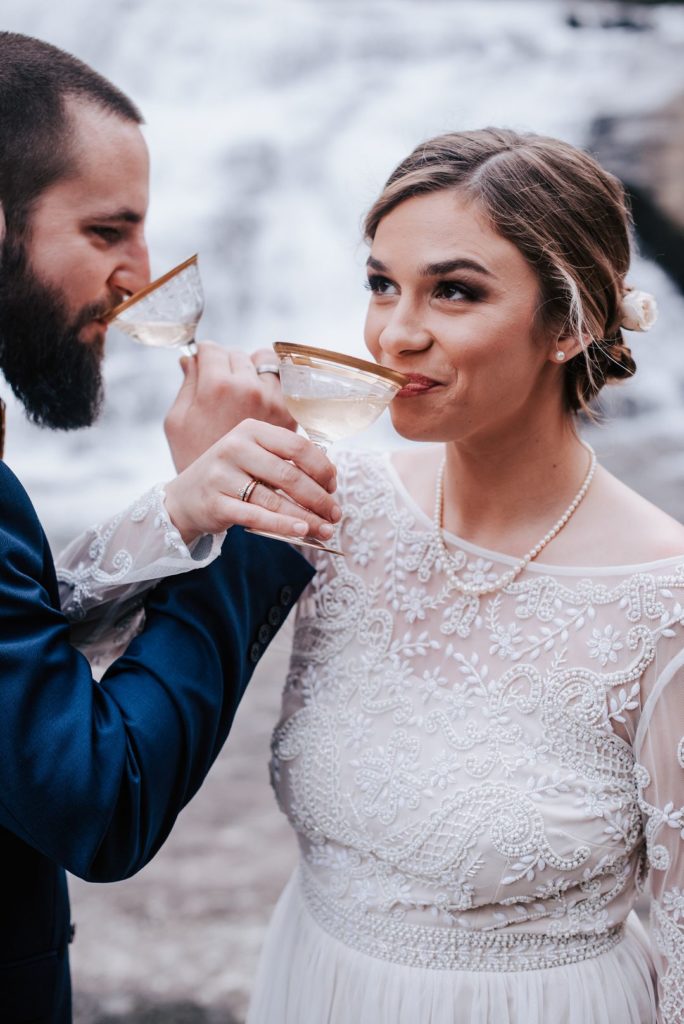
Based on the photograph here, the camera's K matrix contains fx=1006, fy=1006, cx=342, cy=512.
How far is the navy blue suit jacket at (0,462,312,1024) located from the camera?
1.01 metres

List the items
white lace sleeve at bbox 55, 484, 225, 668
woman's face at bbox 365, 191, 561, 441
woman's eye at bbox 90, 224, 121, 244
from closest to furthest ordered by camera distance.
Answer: white lace sleeve at bbox 55, 484, 225, 668, woman's face at bbox 365, 191, 561, 441, woman's eye at bbox 90, 224, 121, 244

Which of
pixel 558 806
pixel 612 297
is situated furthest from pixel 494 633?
pixel 612 297

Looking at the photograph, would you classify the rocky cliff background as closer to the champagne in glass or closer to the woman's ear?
the woman's ear

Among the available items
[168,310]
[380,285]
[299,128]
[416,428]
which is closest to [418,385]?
[416,428]

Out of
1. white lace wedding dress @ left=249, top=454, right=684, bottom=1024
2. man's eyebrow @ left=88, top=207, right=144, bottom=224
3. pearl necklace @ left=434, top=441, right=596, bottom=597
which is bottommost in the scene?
white lace wedding dress @ left=249, top=454, right=684, bottom=1024

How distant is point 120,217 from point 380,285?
443mm

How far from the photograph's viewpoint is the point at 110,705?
1.08 meters

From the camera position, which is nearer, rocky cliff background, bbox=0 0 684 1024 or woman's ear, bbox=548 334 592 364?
woman's ear, bbox=548 334 592 364

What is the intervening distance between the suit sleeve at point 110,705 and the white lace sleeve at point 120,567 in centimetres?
4

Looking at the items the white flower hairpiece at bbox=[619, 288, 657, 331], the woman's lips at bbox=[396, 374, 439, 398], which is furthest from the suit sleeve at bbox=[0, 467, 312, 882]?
the white flower hairpiece at bbox=[619, 288, 657, 331]

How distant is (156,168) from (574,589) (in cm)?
378

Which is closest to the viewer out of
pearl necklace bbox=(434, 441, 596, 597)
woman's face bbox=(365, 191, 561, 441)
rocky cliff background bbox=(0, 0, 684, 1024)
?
woman's face bbox=(365, 191, 561, 441)

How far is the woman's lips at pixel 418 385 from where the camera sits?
1.28 m

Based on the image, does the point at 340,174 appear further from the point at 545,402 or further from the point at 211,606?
the point at 211,606
